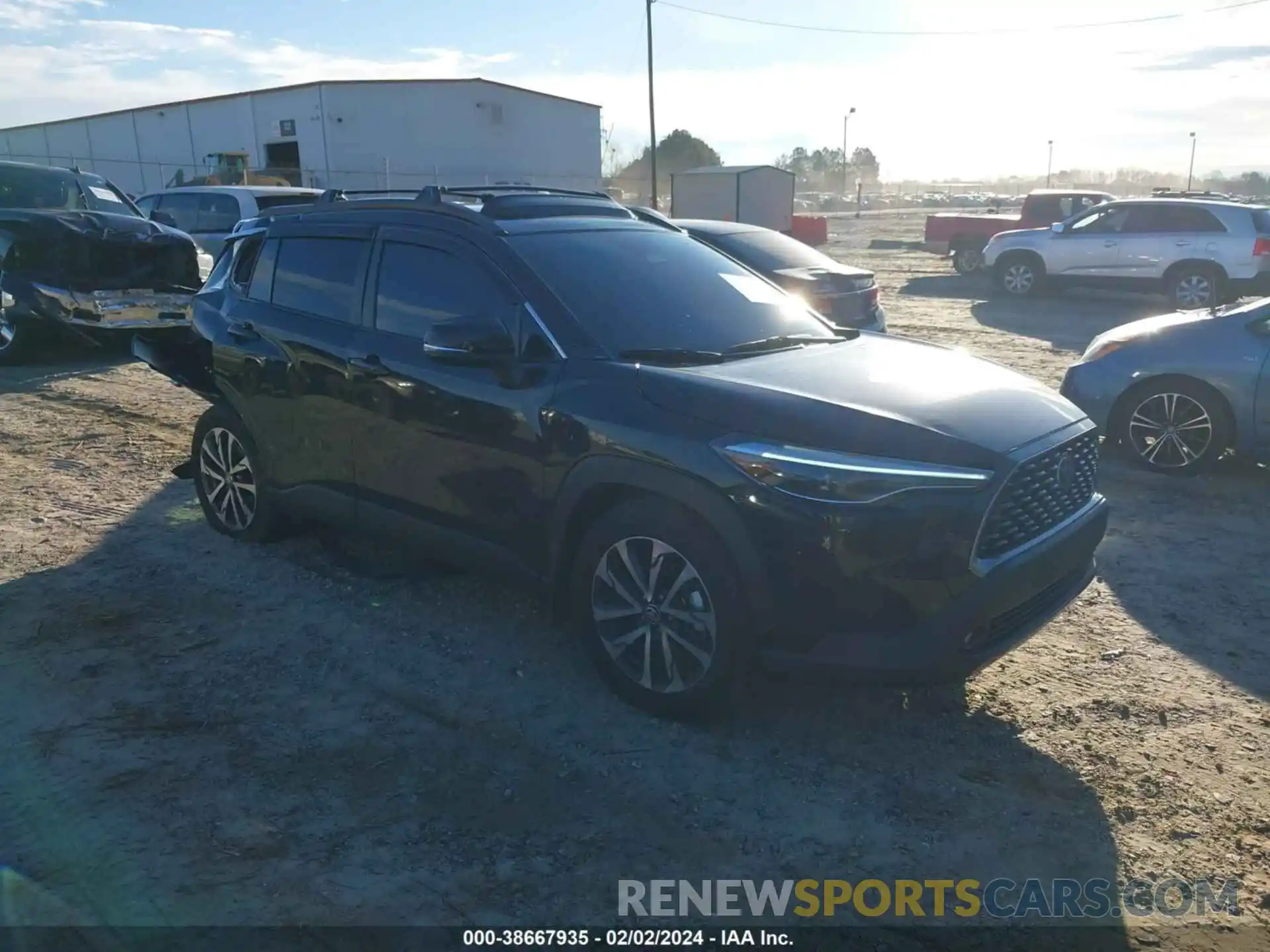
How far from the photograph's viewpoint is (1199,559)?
18.0ft

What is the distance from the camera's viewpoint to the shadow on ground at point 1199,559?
448cm

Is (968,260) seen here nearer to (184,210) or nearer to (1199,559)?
(184,210)

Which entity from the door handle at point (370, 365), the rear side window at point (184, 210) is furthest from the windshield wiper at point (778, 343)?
the rear side window at point (184, 210)

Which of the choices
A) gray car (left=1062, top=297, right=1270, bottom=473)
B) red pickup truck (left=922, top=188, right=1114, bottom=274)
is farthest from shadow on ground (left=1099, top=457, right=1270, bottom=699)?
red pickup truck (left=922, top=188, right=1114, bottom=274)

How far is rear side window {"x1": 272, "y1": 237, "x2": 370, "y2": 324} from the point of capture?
475 cm

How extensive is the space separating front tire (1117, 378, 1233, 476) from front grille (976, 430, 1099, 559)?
10.8 ft

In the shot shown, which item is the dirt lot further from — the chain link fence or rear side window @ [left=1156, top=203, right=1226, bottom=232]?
the chain link fence

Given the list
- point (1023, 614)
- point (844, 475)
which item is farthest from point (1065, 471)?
point (844, 475)

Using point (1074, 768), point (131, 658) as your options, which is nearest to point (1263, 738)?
point (1074, 768)

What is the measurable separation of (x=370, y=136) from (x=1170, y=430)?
38019 mm

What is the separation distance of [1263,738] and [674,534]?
7.81 ft

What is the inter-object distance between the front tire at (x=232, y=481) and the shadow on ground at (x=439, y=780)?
817mm

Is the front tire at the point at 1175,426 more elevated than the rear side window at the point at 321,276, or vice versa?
the rear side window at the point at 321,276

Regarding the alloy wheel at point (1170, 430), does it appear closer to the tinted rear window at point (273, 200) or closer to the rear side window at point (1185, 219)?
the rear side window at point (1185, 219)
